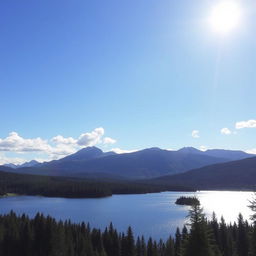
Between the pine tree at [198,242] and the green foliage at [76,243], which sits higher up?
the pine tree at [198,242]

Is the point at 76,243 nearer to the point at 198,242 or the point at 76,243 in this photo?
the point at 76,243

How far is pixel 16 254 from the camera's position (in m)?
81.8

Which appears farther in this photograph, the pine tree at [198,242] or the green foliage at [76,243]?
the green foliage at [76,243]

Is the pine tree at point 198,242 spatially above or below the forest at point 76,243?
above

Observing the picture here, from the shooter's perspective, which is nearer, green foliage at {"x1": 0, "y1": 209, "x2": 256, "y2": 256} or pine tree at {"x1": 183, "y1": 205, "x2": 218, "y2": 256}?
pine tree at {"x1": 183, "y1": 205, "x2": 218, "y2": 256}

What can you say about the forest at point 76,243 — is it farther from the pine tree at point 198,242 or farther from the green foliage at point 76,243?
the pine tree at point 198,242

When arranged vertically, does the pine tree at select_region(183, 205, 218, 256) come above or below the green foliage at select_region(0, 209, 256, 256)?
above

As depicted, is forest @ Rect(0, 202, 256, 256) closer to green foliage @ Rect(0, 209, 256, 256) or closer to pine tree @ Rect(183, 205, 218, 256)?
green foliage @ Rect(0, 209, 256, 256)

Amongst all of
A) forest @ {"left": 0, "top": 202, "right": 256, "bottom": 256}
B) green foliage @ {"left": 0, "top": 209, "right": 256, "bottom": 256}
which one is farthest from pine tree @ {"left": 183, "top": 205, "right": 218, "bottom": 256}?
forest @ {"left": 0, "top": 202, "right": 256, "bottom": 256}

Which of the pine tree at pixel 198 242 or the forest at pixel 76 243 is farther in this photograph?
the forest at pixel 76 243

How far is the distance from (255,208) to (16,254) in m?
73.4

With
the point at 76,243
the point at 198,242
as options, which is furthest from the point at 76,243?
the point at 198,242

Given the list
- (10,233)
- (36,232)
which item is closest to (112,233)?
(36,232)

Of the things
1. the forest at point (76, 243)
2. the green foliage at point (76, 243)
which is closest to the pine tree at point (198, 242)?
the green foliage at point (76, 243)
